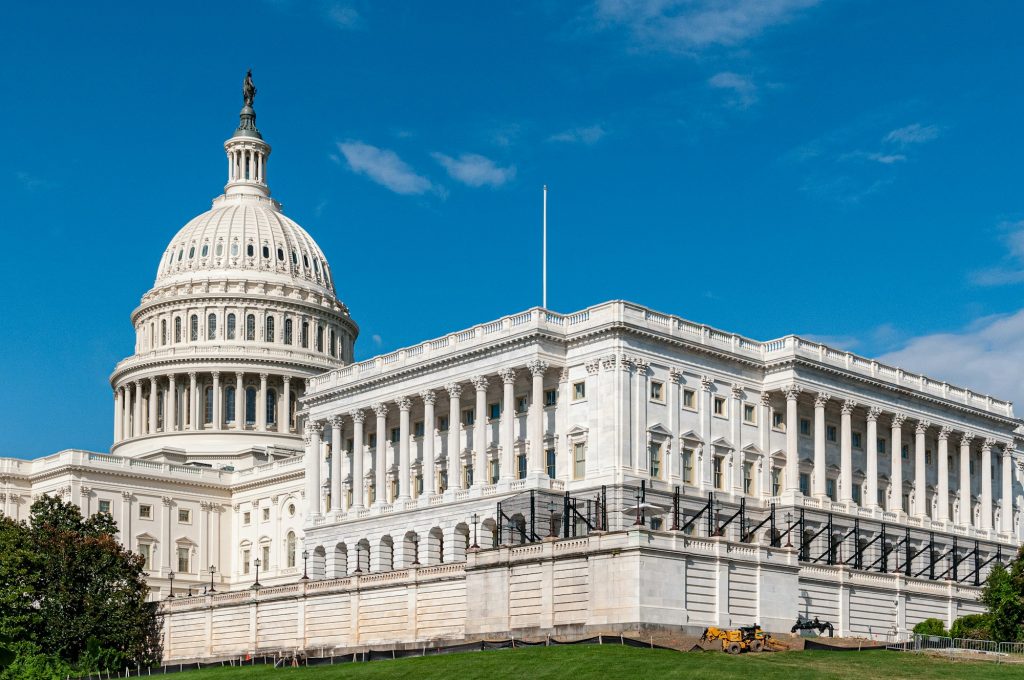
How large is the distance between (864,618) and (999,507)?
1832 inches

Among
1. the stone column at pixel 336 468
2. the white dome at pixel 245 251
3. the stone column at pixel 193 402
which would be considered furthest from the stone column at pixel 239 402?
the stone column at pixel 336 468

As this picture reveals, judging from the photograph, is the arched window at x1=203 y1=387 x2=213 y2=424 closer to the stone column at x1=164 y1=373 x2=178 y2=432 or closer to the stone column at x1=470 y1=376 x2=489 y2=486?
the stone column at x1=164 y1=373 x2=178 y2=432

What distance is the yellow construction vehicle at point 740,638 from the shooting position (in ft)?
232

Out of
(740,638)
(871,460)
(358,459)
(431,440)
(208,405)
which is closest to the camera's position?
(740,638)

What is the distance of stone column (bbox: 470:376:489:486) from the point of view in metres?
111

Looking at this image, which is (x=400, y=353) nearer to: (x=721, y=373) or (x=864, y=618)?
(x=721, y=373)

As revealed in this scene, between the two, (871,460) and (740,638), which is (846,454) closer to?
(871,460)

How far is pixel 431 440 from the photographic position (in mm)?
116688

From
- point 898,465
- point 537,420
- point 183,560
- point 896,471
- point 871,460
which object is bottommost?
point 183,560

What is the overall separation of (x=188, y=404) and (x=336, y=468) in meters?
48.9

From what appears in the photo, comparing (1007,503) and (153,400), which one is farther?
(153,400)

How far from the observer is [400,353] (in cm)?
12088

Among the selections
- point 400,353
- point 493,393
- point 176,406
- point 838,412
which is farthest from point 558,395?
point 176,406

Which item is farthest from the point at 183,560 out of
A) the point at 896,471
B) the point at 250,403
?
the point at 896,471
